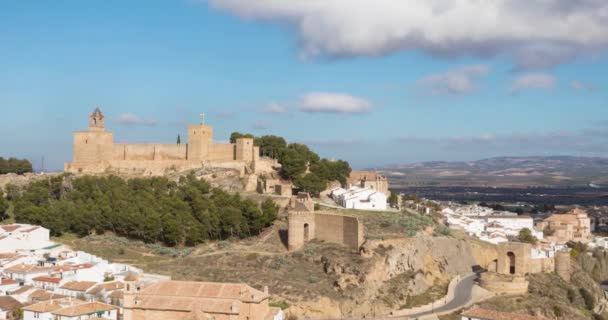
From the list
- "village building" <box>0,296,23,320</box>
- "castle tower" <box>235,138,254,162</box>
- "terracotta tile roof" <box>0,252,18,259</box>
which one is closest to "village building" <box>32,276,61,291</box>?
"village building" <box>0,296,23,320</box>

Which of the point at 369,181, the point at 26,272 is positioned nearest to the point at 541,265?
the point at 369,181

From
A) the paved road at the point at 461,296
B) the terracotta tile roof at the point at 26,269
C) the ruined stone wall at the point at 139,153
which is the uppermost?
the ruined stone wall at the point at 139,153

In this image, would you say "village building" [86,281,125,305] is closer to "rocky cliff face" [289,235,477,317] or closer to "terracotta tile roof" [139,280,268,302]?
"terracotta tile roof" [139,280,268,302]

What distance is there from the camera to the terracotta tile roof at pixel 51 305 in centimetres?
2667

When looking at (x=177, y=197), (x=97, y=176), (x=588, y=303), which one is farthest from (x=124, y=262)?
(x=588, y=303)

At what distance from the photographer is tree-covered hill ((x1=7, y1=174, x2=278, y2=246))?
39531mm

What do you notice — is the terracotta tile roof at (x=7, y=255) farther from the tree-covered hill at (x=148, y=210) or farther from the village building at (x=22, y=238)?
the tree-covered hill at (x=148, y=210)

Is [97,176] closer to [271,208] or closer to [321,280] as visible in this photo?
[271,208]

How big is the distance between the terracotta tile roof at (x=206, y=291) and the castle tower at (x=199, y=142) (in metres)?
23.6

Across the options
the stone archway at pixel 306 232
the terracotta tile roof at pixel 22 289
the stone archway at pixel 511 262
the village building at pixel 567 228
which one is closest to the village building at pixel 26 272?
the terracotta tile roof at pixel 22 289

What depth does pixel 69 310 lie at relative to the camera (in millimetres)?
26375

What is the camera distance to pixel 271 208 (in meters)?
40.2

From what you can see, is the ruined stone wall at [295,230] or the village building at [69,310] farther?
the ruined stone wall at [295,230]

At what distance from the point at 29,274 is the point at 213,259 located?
8.61 m
